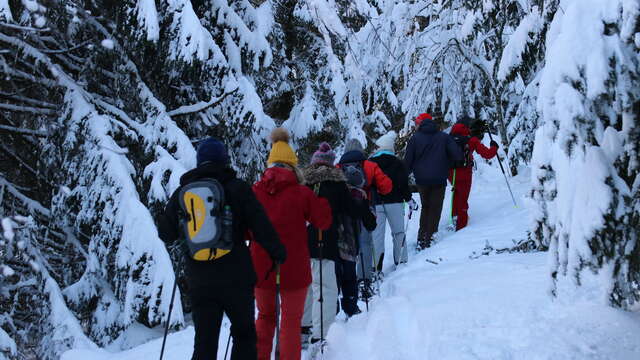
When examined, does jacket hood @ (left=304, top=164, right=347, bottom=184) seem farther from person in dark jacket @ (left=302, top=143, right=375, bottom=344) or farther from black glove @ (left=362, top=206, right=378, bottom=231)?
black glove @ (left=362, top=206, right=378, bottom=231)

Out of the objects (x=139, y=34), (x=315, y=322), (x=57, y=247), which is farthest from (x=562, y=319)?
(x=57, y=247)

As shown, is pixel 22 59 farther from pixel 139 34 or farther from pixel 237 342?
pixel 237 342

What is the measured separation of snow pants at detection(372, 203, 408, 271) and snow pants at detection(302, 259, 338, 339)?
2614 millimetres

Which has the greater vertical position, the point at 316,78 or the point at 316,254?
the point at 316,78

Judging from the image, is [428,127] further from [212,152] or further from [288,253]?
[212,152]

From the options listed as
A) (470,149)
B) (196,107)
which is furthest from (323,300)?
(470,149)

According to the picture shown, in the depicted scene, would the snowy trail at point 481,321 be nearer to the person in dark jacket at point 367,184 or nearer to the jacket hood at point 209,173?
the person in dark jacket at point 367,184

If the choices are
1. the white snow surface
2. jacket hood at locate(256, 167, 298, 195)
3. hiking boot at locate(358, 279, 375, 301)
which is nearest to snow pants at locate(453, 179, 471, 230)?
hiking boot at locate(358, 279, 375, 301)

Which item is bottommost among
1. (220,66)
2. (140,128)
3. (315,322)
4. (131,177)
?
(315,322)

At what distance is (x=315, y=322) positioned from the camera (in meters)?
5.33

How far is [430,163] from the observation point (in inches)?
350

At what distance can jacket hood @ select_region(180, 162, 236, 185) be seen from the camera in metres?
4.07

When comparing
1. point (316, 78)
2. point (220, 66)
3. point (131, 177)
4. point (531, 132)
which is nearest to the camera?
point (131, 177)

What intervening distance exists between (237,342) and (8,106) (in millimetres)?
4742
